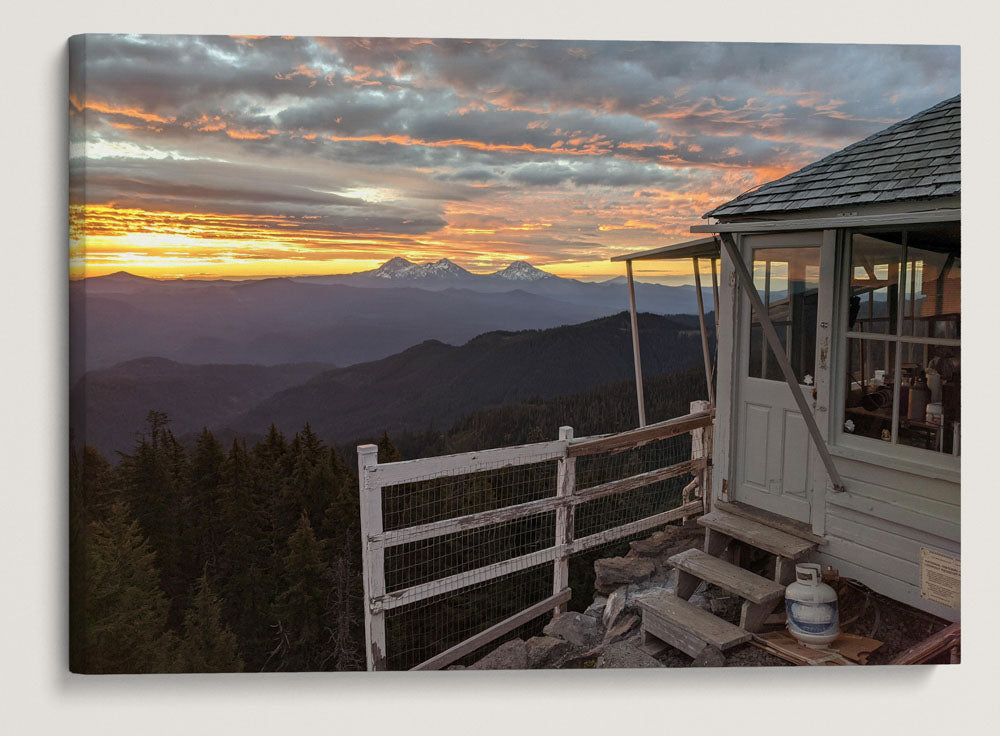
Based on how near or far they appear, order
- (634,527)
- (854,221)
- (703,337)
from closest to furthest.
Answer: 1. (854,221)
2. (703,337)
3. (634,527)

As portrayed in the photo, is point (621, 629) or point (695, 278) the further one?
point (695, 278)

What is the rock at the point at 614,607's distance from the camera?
2998 mm

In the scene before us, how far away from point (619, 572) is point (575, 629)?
0.39 metres

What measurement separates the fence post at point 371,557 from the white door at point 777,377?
1743 millimetres

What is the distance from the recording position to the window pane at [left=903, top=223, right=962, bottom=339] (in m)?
2.55

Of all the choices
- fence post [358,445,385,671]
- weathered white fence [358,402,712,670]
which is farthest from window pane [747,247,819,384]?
fence post [358,445,385,671]

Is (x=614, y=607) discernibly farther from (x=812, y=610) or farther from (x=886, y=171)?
(x=886, y=171)

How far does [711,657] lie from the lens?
2572 millimetres

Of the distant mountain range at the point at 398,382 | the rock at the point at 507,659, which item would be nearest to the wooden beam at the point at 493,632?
the rock at the point at 507,659

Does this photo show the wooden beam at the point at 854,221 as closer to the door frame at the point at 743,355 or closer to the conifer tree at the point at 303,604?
the door frame at the point at 743,355

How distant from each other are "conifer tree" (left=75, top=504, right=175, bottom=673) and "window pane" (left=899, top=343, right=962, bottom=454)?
3.05 m

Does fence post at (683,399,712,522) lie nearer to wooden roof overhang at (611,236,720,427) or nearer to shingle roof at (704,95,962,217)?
wooden roof overhang at (611,236,720,427)

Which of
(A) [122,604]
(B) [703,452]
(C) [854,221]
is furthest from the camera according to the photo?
(B) [703,452]

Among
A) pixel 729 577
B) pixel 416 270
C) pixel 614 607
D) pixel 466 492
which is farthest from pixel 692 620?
pixel 416 270
